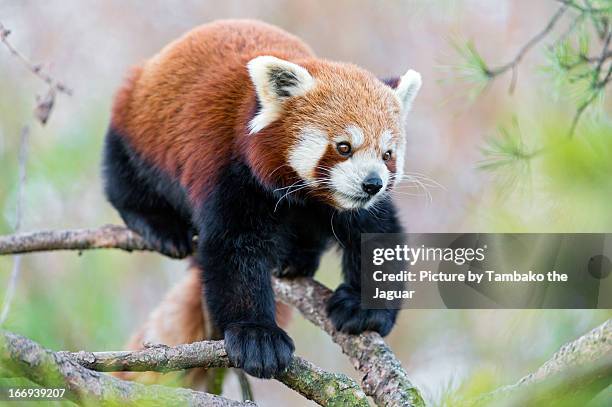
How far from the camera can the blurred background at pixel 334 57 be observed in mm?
2416

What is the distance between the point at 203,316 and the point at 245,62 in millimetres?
1188

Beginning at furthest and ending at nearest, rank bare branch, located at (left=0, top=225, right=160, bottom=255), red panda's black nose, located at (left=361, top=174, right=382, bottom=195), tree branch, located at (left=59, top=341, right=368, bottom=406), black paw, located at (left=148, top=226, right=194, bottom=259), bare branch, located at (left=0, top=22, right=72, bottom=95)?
black paw, located at (left=148, top=226, right=194, bottom=259), bare branch, located at (left=0, top=225, right=160, bottom=255), bare branch, located at (left=0, top=22, right=72, bottom=95), red panda's black nose, located at (left=361, top=174, right=382, bottom=195), tree branch, located at (left=59, top=341, right=368, bottom=406)

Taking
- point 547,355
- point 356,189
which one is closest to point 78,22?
point 356,189

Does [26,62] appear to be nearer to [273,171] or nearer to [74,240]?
[74,240]

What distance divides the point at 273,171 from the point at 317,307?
0.58 meters

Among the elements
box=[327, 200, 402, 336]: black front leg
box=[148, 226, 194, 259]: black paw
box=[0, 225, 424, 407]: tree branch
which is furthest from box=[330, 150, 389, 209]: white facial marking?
box=[148, 226, 194, 259]: black paw

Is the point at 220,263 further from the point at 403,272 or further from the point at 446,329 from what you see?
the point at 446,329

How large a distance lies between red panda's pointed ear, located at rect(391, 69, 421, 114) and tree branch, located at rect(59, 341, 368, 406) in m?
1.04

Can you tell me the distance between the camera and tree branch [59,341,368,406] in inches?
68.5

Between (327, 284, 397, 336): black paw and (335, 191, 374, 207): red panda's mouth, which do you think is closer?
(335, 191, 374, 207): red panda's mouth

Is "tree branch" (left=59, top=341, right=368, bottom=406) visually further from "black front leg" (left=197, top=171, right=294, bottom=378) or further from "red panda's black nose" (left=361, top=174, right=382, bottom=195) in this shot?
"red panda's black nose" (left=361, top=174, right=382, bottom=195)

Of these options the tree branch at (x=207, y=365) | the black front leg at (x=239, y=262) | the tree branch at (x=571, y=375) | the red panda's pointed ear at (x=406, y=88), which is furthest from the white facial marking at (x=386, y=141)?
the tree branch at (x=571, y=375)

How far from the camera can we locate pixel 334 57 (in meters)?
5.84

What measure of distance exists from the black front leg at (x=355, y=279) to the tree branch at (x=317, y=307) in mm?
43
